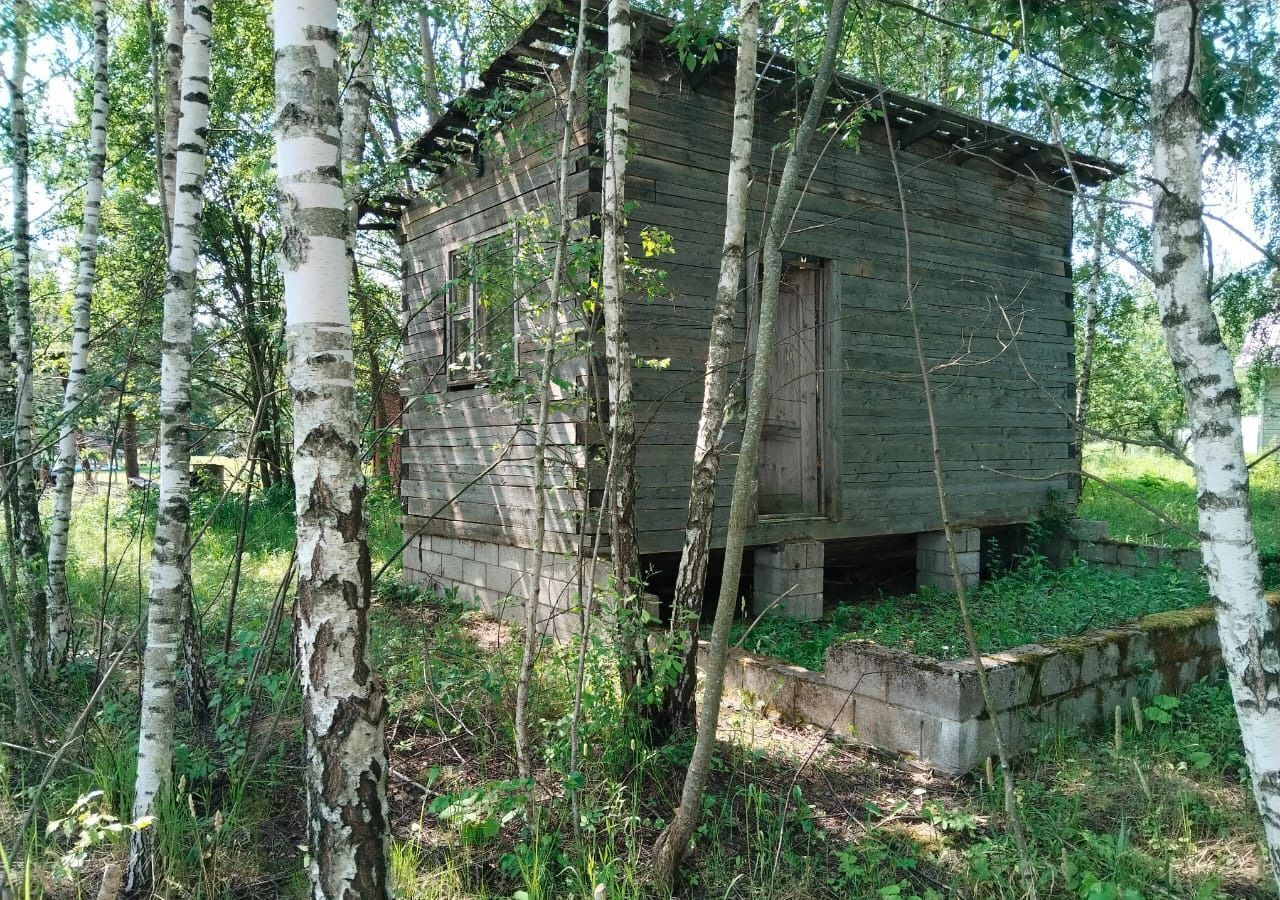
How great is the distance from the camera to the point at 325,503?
2.33 m

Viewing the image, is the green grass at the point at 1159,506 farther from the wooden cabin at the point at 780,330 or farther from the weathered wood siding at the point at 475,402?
the weathered wood siding at the point at 475,402

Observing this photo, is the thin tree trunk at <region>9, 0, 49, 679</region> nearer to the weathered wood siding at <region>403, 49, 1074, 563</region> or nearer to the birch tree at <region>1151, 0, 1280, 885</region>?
the weathered wood siding at <region>403, 49, 1074, 563</region>

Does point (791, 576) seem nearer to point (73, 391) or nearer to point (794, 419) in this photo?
point (794, 419)

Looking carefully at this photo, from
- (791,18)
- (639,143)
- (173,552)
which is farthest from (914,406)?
(173,552)

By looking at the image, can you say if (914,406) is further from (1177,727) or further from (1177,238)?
(1177,238)

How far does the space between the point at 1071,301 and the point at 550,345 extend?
26.8 feet

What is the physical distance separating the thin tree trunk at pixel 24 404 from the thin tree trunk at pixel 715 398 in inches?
153

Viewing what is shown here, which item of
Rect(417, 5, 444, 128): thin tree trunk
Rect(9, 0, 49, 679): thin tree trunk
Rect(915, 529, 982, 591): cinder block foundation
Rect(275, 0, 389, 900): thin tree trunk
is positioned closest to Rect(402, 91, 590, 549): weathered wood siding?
Rect(9, 0, 49, 679): thin tree trunk

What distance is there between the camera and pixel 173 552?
10.9 ft

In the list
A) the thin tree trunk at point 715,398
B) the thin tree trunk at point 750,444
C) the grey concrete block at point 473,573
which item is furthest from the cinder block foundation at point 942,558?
the thin tree trunk at point 750,444

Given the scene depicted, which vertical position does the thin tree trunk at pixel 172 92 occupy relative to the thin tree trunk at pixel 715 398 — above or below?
above

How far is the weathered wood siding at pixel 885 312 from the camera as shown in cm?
660

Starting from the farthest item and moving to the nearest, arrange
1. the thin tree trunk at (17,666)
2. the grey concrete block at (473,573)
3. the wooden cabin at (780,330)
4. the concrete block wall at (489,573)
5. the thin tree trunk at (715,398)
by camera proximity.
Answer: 1. the grey concrete block at (473,573)
2. the concrete block wall at (489,573)
3. the wooden cabin at (780,330)
4. the thin tree trunk at (715,398)
5. the thin tree trunk at (17,666)

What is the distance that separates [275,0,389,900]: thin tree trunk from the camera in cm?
231
